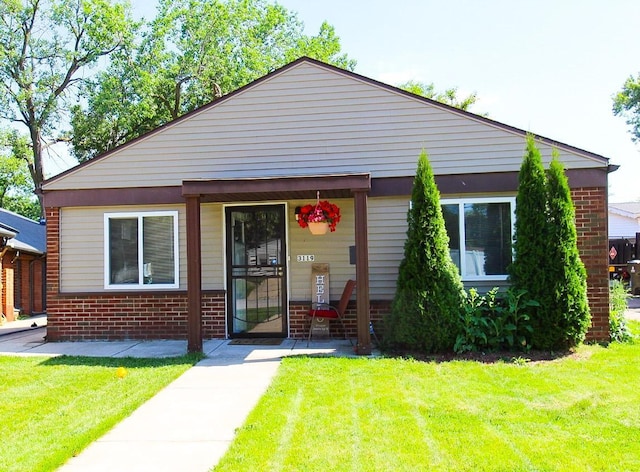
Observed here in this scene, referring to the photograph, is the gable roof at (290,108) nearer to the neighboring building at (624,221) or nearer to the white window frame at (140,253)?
the white window frame at (140,253)

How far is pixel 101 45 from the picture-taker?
24.6 m

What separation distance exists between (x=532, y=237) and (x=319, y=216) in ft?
9.90

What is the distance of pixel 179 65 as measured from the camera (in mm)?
24672

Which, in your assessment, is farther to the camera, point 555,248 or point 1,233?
point 1,233

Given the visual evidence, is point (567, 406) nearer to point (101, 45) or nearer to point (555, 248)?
point (555, 248)

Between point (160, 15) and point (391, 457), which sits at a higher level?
point (160, 15)

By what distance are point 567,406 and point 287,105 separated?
Answer: 6027 millimetres

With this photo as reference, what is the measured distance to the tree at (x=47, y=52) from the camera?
939 inches

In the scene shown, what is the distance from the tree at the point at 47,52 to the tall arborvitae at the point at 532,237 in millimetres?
22801

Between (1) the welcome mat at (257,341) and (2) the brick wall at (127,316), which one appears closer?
(1) the welcome mat at (257,341)

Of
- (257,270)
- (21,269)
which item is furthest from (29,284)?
(257,270)

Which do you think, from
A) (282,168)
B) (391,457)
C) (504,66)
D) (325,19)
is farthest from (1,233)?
(325,19)

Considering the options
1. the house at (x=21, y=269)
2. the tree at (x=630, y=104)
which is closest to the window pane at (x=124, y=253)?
the house at (x=21, y=269)

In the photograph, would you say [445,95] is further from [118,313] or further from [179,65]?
[118,313]
